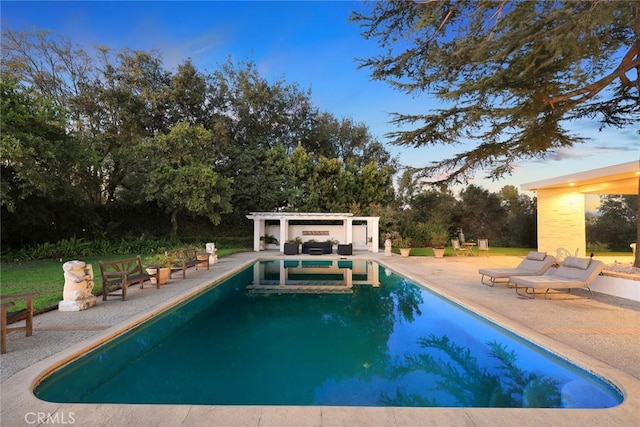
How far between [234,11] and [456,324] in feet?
37.4

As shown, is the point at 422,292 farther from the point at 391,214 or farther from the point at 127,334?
the point at 391,214

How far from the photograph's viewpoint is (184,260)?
10773 millimetres

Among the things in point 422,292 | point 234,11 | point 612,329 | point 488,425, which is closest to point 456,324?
point 612,329

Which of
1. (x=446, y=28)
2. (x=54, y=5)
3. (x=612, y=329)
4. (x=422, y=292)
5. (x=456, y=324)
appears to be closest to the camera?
(x=612, y=329)

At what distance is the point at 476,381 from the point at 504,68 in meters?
5.19

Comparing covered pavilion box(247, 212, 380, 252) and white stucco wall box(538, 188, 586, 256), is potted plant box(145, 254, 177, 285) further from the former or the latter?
white stucco wall box(538, 188, 586, 256)

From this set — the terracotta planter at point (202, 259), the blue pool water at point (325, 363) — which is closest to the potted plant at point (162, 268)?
the terracotta planter at point (202, 259)

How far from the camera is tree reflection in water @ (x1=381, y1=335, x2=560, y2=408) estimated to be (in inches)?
138

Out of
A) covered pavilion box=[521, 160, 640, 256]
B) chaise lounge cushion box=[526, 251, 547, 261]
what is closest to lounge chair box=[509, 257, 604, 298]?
chaise lounge cushion box=[526, 251, 547, 261]

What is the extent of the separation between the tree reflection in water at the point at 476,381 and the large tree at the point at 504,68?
4.30 metres

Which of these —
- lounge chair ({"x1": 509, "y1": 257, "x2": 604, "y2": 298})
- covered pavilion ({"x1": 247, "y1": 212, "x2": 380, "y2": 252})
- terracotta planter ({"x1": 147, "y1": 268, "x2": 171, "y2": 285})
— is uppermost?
covered pavilion ({"x1": 247, "y1": 212, "x2": 380, "y2": 252})

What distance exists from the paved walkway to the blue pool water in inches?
8.5

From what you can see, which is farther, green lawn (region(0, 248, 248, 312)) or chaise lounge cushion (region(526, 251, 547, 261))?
chaise lounge cushion (region(526, 251, 547, 261))

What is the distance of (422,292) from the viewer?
30.0 ft
